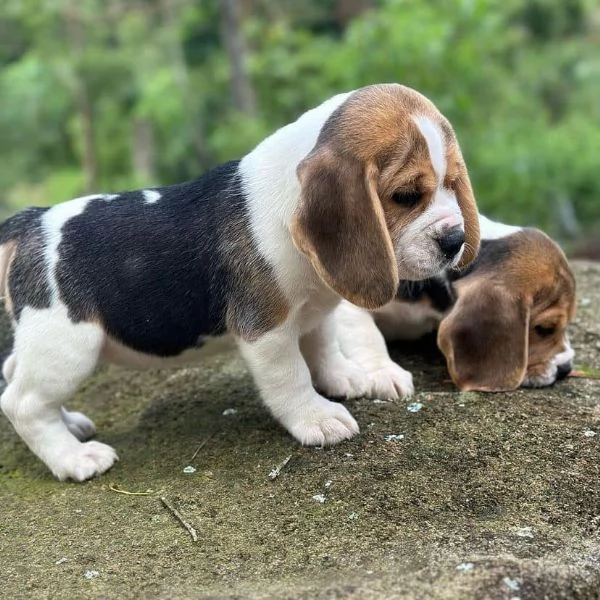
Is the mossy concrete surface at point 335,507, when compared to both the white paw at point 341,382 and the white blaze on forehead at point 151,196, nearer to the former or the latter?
the white paw at point 341,382

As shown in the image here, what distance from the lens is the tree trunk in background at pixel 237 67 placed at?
12.2 meters

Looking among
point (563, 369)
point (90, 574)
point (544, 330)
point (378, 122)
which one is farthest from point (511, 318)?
point (90, 574)

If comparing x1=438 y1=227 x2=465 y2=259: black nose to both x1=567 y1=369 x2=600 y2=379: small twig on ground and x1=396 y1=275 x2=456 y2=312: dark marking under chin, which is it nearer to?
x1=396 y1=275 x2=456 y2=312: dark marking under chin

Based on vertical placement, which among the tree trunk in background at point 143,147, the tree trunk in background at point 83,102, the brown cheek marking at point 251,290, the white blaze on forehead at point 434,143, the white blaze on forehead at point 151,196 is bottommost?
the tree trunk in background at point 143,147

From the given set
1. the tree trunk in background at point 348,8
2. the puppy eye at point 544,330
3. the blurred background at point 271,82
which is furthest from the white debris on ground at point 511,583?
the tree trunk in background at point 348,8

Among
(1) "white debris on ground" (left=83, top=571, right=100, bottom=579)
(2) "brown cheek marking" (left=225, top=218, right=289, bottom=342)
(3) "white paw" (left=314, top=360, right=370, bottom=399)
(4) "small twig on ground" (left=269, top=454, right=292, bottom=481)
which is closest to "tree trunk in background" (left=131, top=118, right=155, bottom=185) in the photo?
(3) "white paw" (left=314, top=360, right=370, bottom=399)

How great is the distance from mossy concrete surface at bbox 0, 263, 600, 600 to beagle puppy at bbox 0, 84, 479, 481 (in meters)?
0.20

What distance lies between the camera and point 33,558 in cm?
276

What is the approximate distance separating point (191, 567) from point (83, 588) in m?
0.34

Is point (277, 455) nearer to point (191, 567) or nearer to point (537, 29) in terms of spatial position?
point (191, 567)

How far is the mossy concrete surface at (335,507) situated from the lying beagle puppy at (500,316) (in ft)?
0.38

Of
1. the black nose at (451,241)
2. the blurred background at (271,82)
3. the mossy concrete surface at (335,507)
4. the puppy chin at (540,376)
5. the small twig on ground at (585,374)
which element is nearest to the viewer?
the mossy concrete surface at (335,507)

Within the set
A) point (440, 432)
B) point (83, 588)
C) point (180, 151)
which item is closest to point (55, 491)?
point (83, 588)

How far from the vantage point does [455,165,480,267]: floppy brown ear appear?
3.10 m
